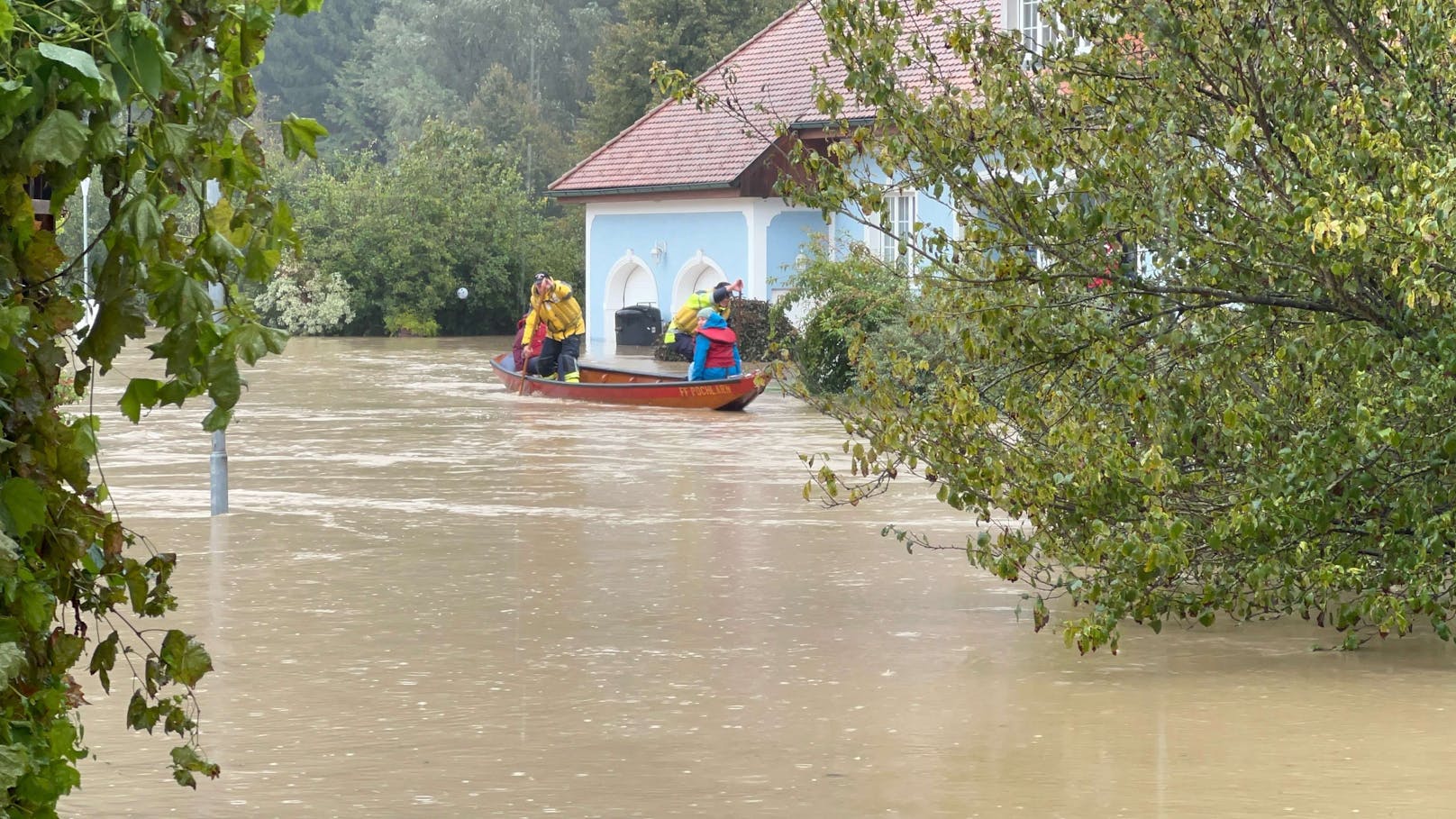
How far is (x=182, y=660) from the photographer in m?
4.30

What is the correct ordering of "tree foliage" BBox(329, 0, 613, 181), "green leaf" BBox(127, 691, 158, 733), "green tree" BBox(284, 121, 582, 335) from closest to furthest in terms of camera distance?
"green leaf" BBox(127, 691, 158, 733), "green tree" BBox(284, 121, 582, 335), "tree foliage" BBox(329, 0, 613, 181)

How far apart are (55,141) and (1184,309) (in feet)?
22.4

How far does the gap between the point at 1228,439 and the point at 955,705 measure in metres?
2.05

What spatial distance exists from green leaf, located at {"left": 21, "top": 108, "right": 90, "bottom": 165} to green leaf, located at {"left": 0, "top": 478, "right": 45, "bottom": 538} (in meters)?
0.60

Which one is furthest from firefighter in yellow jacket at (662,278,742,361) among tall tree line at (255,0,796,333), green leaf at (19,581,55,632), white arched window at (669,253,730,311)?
green leaf at (19,581,55,632)

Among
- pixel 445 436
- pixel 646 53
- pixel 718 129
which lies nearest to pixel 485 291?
pixel 646 53

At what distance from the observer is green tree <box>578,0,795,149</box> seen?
5709cm

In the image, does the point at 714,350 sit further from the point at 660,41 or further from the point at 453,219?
the point at 660,41

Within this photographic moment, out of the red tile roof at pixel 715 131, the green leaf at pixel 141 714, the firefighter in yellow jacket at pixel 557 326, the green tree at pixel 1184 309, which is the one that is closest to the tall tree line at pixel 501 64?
the red tile roof at pixel 715 131

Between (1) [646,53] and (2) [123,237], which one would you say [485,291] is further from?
(2) [123,237]

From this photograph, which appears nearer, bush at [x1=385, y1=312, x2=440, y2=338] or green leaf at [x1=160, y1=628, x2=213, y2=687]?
green leaf at [x1=160, y1=628, x2=213, y2=687]

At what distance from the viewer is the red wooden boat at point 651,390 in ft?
85.1

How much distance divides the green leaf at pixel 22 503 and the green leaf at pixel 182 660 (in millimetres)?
Result: 587

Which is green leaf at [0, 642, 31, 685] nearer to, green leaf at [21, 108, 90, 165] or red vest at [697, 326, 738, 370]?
green leaf at [21, 108, 90, 165]
